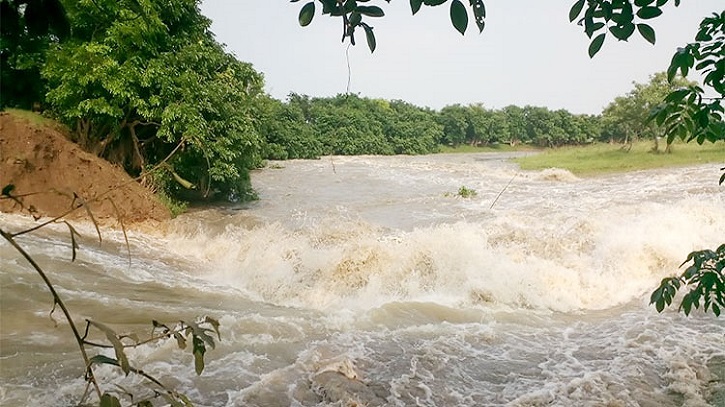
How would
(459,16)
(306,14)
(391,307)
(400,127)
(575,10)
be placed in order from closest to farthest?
(459,16)
(306,14)
(575,10)
(391,307)
(400,127)

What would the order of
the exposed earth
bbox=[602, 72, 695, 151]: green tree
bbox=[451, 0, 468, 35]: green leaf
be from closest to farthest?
bbox=[451, 0, 468, 35]: green leaf
the exposed earth
bbox=[602, 72, 695, 151]: green tree

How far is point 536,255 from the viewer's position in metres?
8.45

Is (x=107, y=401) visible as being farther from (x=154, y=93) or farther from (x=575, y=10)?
(x=154, y=93)

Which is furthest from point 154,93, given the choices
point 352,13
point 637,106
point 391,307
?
point 637,106

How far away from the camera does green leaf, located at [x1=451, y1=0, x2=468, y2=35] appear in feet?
3.75

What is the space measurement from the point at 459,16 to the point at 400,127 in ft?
147

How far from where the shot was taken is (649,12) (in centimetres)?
147

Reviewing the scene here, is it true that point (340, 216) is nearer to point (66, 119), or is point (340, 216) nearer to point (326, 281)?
point (326, 281)

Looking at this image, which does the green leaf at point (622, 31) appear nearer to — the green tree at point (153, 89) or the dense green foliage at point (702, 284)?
the dense green foliage at point (702, 284)

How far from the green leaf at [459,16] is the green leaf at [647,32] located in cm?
67

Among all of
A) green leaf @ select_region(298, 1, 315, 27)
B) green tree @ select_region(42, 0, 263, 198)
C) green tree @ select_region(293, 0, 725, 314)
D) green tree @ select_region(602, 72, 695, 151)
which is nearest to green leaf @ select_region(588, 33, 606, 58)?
green tree @ select_region(293, 0, 725, 314)

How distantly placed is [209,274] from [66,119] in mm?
5677

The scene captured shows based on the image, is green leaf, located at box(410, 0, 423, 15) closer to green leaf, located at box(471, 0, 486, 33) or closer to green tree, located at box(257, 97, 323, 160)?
green leaf, located at box(471, 0, 486, 33)

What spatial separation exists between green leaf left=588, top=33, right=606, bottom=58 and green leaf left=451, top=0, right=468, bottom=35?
1.98 ft
